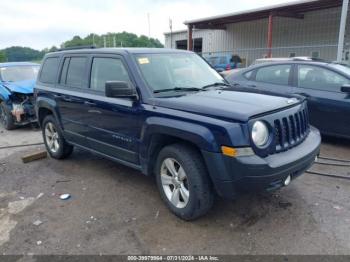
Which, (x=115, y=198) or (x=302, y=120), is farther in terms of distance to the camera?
(x=115, y=198)

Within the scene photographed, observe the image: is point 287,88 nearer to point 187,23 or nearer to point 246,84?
point 246,84

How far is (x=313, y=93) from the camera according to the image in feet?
19.5

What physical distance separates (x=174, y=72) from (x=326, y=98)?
321cm

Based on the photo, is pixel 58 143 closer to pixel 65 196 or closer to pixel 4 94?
pixel 65 196

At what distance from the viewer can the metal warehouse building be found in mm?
17656

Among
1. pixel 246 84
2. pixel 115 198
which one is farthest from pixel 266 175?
pixel 246 84

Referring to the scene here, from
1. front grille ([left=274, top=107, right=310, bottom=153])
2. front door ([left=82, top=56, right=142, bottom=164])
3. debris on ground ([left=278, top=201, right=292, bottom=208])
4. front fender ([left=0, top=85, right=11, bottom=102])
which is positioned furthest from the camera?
front fender ([left=0, top=85, right=11, bottom=102])

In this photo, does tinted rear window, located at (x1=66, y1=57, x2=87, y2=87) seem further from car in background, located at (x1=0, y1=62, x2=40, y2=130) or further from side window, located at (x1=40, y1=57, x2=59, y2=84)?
car in background, located at (x1=0, y1=62, x2=40, y2=130)

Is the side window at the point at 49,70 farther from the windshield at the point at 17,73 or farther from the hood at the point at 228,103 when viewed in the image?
the windshield at the point at 17,73

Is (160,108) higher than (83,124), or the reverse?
(160,108)

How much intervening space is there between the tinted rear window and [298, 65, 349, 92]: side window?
4.08m

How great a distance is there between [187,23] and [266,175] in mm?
22509

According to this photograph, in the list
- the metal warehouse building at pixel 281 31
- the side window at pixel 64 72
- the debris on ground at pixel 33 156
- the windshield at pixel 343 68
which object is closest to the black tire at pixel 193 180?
the side window at pixel 64 72

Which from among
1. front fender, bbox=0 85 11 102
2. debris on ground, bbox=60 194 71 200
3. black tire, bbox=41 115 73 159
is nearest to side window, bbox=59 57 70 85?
black tire, bbox=41 115 73 159
